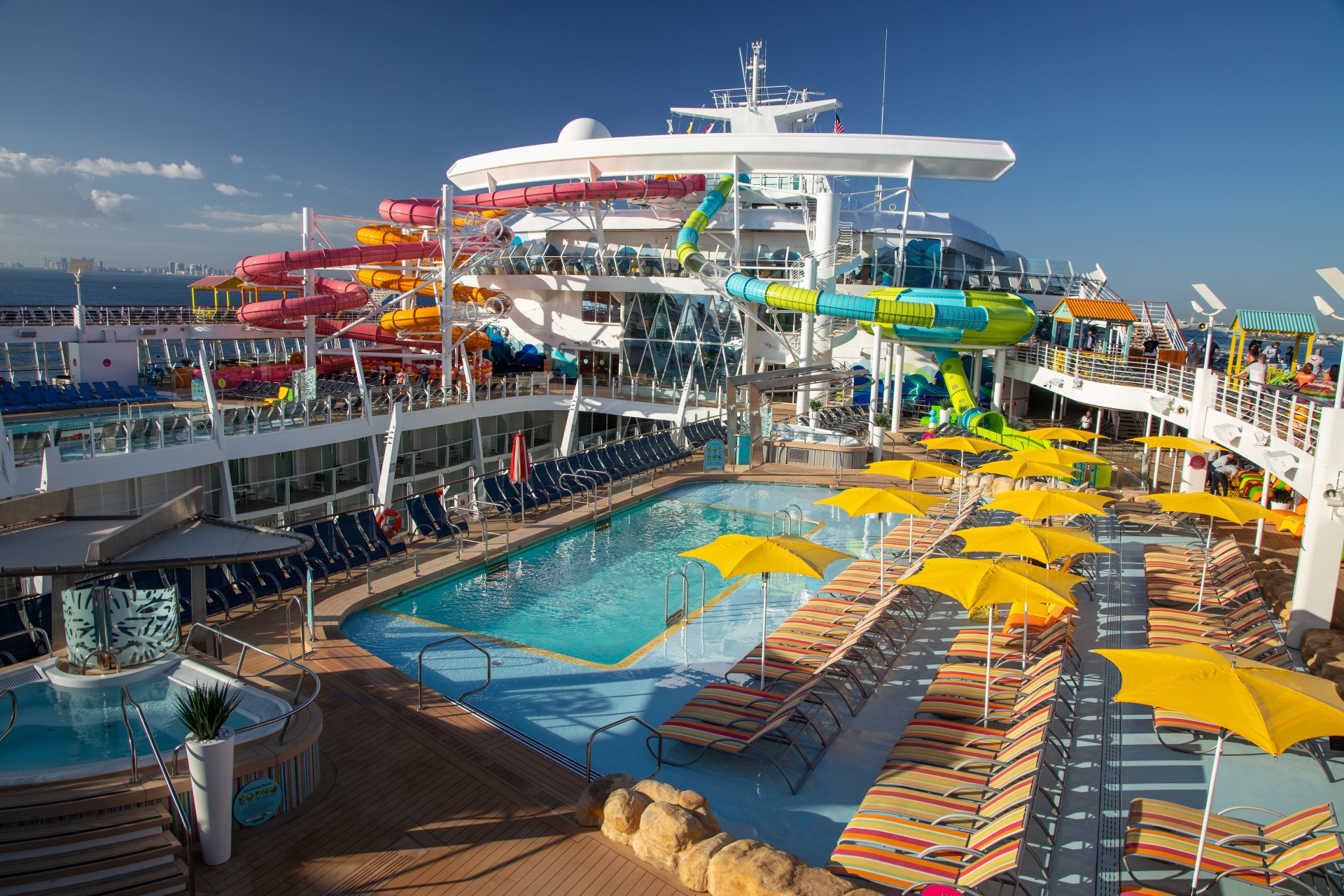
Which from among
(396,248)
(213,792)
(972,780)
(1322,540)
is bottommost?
(972,780)

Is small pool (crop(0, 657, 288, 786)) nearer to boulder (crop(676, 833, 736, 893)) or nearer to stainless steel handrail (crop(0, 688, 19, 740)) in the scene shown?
stainless steel handrail (crop(0, 688, 19, 740))

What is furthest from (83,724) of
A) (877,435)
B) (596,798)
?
(877,435)

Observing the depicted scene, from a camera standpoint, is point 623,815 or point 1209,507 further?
point 1209,507

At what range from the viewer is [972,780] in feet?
18.9

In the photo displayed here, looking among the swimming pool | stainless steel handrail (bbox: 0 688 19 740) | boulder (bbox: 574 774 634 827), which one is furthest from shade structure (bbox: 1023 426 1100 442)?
stainless steel handrail (bbox: 0 688 19 740)

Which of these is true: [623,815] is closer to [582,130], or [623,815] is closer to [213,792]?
[213,792]

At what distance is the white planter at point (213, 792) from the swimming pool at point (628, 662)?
2.34 meters

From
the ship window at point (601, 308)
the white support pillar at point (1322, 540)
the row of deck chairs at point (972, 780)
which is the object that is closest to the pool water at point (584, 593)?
the row of deck chairs at point (972, 780)

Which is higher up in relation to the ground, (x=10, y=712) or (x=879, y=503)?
(x=879, y=503)

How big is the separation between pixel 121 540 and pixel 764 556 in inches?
214

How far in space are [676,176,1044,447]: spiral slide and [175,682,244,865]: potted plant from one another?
52.0ft

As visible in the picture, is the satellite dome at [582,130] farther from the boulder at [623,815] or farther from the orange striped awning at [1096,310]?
the boulder at [623,815]

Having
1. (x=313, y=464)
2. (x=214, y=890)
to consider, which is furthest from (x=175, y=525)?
(x=313, y=464)

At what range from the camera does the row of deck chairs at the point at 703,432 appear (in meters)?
19.4
